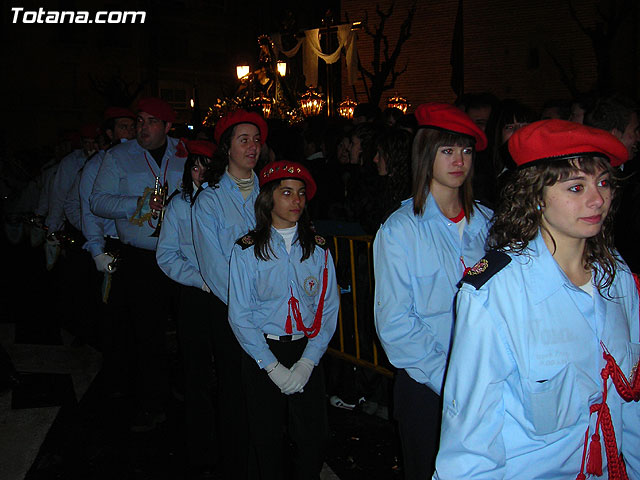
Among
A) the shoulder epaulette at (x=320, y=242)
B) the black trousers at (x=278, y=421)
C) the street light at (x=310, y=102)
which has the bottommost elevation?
the black trousers at (x=278, y=421)

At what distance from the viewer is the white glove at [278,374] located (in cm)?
351

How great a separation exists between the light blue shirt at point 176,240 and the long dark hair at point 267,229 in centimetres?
100

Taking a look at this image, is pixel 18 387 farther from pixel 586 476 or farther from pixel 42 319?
pixel 586 476

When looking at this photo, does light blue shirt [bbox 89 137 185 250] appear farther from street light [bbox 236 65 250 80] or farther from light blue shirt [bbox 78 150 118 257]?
street light [bbox 236 65 250 80]

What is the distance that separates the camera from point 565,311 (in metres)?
1.95

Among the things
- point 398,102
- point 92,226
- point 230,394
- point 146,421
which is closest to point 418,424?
point 230,394

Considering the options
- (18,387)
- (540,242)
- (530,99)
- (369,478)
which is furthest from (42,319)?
(530,99)

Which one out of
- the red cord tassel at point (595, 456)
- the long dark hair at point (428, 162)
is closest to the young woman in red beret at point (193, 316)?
the long dark hair at point (428, 162)

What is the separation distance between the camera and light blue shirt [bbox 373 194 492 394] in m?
2.85

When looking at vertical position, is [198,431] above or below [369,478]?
above

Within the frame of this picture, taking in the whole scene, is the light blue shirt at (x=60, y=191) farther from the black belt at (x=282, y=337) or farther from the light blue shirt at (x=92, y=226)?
the black belt at (x=282, y=337)

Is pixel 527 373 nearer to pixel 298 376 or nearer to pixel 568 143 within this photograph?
pixel 568 143

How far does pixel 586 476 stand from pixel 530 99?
2191 cm

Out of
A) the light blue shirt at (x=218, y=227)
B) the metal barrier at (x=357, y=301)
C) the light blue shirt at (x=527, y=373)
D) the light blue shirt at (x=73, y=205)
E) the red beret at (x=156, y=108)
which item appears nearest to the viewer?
the light blue shirt at (x=527, y=373)
